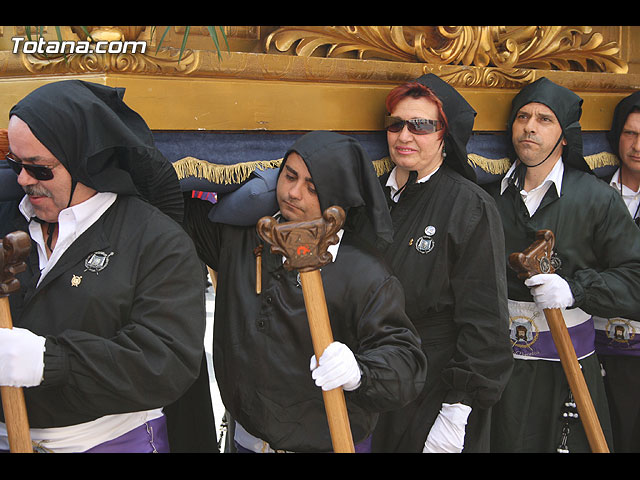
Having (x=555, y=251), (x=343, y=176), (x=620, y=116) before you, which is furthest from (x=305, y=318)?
(x=620, y=116)

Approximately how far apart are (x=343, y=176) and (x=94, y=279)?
838mm

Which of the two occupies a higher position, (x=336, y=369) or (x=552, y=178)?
(x=552, y=178)

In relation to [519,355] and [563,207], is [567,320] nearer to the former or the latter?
[519,355]

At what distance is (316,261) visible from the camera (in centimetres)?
203

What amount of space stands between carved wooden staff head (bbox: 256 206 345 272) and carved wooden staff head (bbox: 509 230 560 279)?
3.54 ft

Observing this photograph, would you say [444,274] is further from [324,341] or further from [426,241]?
[324,341]

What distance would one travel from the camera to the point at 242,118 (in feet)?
7.91

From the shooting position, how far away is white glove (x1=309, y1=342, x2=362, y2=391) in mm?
2025

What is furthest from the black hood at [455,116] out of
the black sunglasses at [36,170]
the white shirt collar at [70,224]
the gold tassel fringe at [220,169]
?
the black sunglasses at [36,170]

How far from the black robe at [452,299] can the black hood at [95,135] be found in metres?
1.04

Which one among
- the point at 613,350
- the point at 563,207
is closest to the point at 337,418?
the point at 563,207

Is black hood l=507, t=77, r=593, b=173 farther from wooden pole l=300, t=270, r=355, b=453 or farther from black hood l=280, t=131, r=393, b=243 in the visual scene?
wooden pole l=300, t=270, r=355, b=453

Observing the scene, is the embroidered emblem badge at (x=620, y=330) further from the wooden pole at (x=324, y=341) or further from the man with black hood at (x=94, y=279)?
the man with black hood at (x=94, y=279)

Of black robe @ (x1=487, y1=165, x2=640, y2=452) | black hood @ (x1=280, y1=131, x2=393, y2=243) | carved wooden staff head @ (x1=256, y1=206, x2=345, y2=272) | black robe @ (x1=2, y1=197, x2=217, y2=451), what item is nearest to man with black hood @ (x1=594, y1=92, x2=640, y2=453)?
black robe @ (x1=487, y1=165, x2=640, y2=452)
